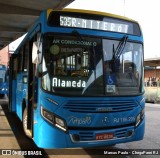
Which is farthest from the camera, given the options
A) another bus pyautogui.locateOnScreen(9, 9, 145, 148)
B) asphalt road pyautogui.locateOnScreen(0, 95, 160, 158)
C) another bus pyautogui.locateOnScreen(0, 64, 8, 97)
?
another bus pyautogui.locateOnScreen(0, 64, 8, 97)

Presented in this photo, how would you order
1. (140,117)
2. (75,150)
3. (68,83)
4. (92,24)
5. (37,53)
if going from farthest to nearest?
(75,150)
(140,117)
(92,24)
(37,53)
(68,83)

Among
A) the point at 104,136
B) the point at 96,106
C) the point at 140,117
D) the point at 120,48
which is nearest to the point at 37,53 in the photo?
the point at 96,106

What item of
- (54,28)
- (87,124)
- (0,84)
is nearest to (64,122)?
(87,124)

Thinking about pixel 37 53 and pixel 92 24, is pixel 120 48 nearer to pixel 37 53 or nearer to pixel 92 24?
pixel 92 24

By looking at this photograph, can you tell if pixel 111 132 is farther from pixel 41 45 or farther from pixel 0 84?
pixel 0 84

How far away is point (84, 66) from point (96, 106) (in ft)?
2.56

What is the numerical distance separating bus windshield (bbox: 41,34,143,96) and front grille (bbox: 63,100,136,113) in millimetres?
154

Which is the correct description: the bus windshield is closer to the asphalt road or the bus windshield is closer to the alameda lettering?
the alameda lettering

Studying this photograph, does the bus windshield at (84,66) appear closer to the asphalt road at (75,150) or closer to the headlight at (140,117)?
the headlight at (140,117)

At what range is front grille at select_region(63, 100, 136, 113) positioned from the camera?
547 centimetres

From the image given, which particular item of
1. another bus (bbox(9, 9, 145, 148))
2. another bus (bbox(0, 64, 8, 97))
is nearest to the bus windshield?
another bus (bbox(9, 9, 145, 148))

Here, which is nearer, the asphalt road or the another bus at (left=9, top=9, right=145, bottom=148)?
the another bus at (left=9, top=9, right=145, bottom=148)

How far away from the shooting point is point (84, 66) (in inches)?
225

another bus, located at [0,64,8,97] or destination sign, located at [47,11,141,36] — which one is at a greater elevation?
destination sign, located at [47,11,141,36]
